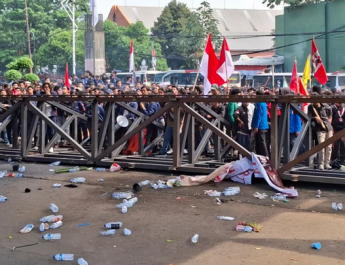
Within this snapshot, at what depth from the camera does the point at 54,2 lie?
2709 inches

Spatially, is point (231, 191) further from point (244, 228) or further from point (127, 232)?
point (127, 232)

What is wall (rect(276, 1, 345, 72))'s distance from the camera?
1786 inches

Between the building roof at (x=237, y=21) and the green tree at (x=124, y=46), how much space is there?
22.9 m

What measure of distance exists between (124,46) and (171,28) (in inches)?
337

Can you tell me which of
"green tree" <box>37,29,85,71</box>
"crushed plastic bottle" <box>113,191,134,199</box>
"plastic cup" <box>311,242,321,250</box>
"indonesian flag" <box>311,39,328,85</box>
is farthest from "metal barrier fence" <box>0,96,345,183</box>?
"green tree" <box>37,29,85,71</box>

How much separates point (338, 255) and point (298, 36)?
43847 millimetres

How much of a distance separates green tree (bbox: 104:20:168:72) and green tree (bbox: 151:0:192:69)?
112 inches

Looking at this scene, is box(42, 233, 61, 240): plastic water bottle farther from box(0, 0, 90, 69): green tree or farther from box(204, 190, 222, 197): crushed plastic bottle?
box(0, 0, 90, 69): green tree

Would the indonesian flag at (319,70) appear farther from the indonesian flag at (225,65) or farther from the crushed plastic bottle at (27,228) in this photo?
the crushed plastic bottle at (27,228)

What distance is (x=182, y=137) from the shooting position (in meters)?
10.5

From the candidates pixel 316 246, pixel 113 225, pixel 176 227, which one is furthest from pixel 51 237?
pixel 316 246

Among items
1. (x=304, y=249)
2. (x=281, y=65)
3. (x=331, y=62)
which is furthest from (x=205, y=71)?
(x=281, y=65)

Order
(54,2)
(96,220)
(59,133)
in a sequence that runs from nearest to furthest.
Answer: (96,220)
(59,133)
(54,2)

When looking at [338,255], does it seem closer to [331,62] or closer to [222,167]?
[222,167]
